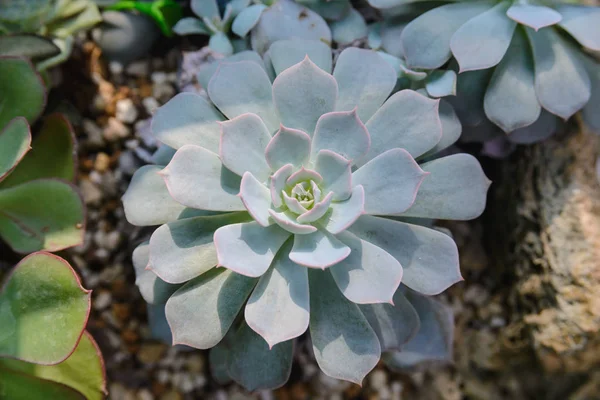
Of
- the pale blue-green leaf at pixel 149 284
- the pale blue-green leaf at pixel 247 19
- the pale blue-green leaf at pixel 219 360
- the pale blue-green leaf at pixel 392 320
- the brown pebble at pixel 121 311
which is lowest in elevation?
the brown pebble at pixel 121 311

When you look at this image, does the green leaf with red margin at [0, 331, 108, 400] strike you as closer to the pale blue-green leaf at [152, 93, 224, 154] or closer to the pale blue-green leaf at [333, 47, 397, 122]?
the pale blue-green leaf at [152, 93, 224, 154]

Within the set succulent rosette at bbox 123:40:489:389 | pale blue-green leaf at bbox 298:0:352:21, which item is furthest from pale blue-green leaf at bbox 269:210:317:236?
pale blue-green leaf at bbox 298:0:352:21

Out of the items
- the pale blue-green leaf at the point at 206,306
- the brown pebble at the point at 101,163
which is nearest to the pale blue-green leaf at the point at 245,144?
the pale blue-green leaf at the point at 206,306

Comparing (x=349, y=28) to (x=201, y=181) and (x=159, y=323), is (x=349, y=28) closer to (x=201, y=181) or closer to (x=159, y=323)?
(x=201, y=181)

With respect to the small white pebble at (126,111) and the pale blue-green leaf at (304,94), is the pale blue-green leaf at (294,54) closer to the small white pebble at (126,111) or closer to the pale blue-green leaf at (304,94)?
the pale blue-green leaf at (304,94)

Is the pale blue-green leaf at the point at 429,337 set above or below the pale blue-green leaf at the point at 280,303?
A: below

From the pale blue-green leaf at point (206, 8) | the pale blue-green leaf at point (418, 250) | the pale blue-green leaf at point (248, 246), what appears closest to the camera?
the pale blue-green leaf at point (248, 246)
